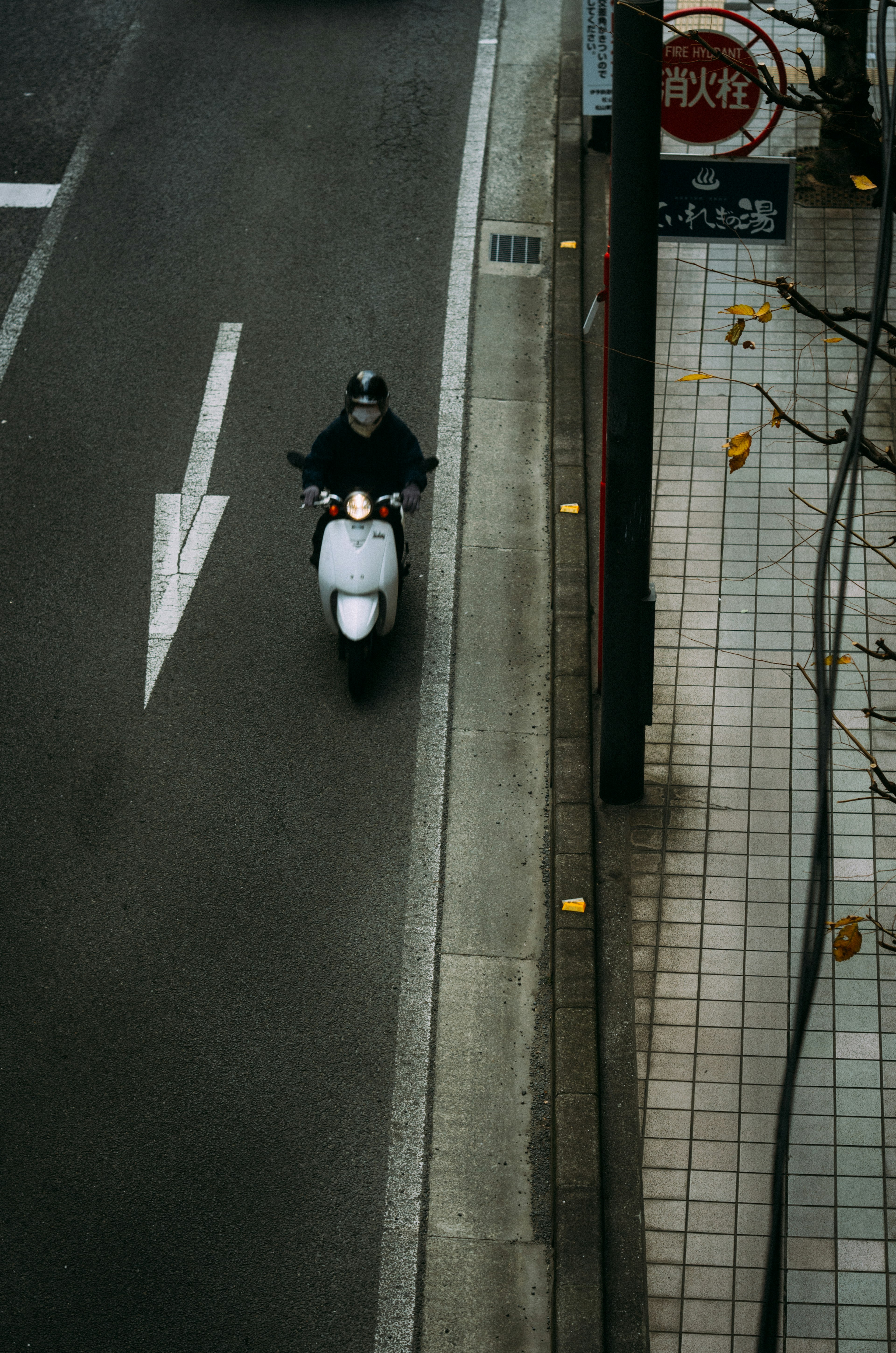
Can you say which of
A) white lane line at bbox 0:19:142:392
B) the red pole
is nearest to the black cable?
the red pole

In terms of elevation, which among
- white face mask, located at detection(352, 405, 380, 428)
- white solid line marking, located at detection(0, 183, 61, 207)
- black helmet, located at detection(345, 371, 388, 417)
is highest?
white solid line marking, located at detection(0, 183, 61, 207)

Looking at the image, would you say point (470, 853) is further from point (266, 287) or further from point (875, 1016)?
point (266, 287)

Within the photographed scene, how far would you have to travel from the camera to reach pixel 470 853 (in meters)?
6.97

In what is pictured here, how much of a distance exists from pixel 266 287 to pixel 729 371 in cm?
376

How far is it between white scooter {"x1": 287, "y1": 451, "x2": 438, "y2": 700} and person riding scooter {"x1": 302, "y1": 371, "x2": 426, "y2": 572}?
0.25 feet

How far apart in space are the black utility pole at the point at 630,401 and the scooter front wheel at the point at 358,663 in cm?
150

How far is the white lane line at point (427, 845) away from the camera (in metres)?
5.51

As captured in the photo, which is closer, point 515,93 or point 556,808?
point 556,808

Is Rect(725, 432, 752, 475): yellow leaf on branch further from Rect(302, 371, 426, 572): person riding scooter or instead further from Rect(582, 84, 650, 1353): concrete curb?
Rect(302, 371, 426, 572): person riding scooter

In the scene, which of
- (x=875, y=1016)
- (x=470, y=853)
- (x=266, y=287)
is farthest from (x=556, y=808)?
(x=266, y=287)

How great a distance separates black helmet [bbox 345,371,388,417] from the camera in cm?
724

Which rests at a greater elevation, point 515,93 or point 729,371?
point 515,93

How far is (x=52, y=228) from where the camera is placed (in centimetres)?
1107

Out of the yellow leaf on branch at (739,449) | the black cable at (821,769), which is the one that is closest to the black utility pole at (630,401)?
the yellow leaf on branch at (739,449)
